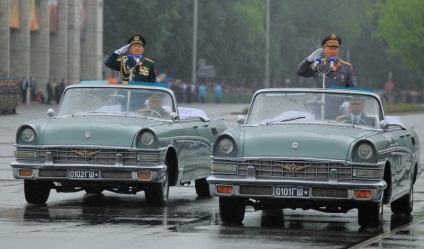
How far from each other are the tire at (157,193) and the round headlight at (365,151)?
3.21 meters

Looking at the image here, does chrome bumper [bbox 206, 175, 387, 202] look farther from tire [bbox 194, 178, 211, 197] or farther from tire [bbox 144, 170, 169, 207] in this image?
tire [bbox 194, 178, 211, 197]

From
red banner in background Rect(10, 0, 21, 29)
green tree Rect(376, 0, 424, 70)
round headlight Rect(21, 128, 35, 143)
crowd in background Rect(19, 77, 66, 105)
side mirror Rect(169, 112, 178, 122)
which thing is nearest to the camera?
round headlight Rect(21, 128, 35, 143)

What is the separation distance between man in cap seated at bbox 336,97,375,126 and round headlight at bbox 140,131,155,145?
2291mm

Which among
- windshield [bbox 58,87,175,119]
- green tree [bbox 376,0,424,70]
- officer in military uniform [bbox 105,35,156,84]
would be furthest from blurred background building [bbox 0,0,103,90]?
windshield [bbox 58,87,175,119]

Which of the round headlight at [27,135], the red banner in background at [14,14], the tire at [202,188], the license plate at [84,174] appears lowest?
the tire at [202,188]

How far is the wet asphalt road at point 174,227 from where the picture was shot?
12.4 m

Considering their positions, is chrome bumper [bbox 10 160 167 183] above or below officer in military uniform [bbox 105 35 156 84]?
below

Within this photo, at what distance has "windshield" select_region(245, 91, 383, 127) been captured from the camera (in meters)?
15.0

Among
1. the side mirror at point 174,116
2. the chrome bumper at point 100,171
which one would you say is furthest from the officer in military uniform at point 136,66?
the chrome bumper at point 100,171

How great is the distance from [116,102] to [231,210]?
12.2 ft

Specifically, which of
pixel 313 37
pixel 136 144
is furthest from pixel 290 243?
pixel 313 37

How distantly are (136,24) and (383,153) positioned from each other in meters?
79.2

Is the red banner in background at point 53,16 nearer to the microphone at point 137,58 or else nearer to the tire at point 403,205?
the microphone at point 137,58

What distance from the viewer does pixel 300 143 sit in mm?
13844
